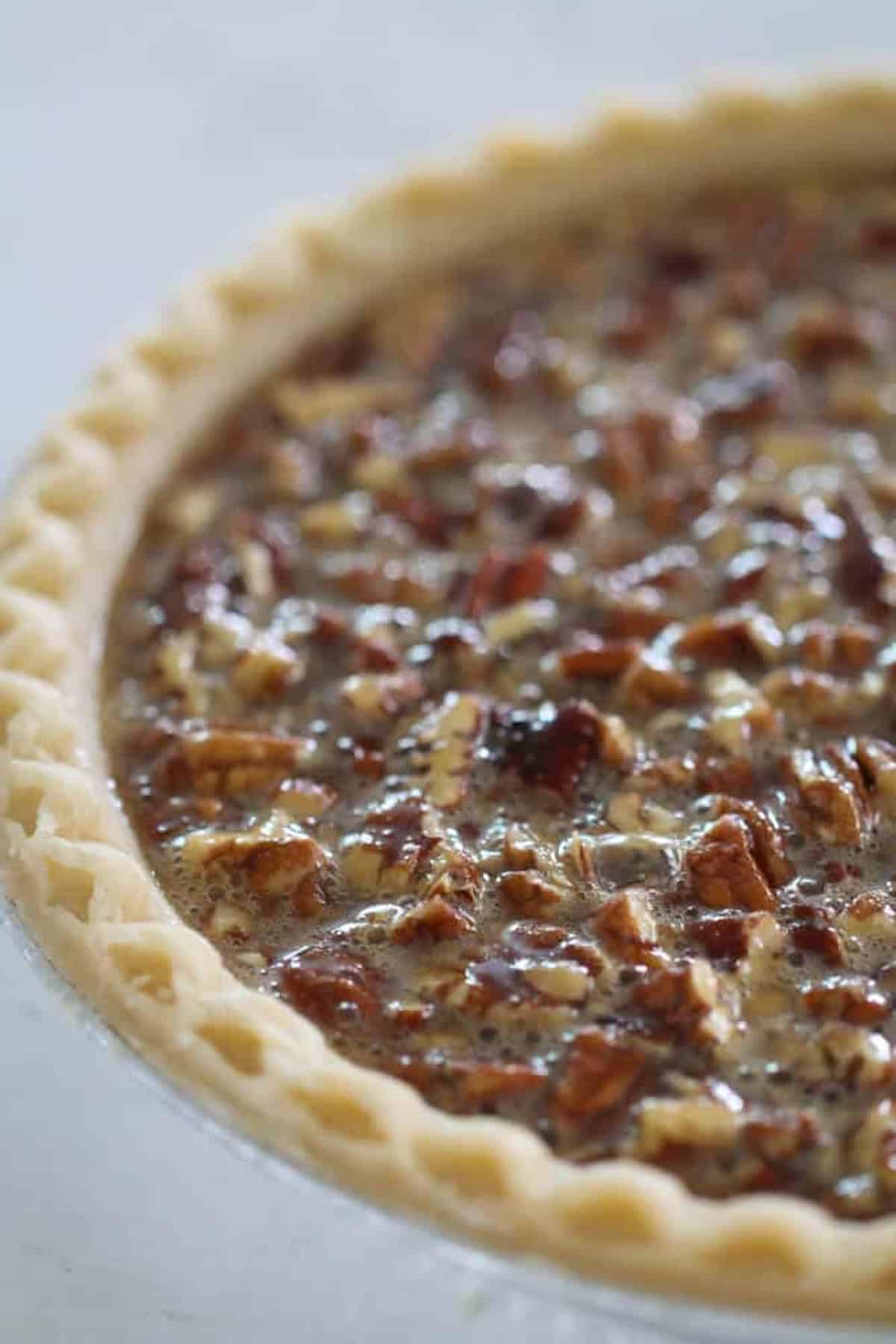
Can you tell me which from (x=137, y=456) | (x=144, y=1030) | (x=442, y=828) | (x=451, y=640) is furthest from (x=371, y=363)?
(x=144, y=1030)

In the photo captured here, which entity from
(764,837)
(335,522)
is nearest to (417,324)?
(335,522)

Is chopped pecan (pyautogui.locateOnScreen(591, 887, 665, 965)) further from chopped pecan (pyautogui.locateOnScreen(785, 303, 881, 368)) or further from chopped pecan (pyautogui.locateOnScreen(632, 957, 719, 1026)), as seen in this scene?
chopped pecan (pyautogui.locateOnScreen(785, 303, 881, 368))

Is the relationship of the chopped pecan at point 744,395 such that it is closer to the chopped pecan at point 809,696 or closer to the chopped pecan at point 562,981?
the chopped pecan at point 809,696

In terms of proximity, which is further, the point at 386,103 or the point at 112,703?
the point at 386,103

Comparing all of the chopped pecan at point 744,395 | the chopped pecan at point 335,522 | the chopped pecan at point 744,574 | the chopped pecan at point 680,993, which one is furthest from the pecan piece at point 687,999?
the chopped pecan at point 744,395

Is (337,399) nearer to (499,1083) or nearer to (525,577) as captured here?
(525,577)

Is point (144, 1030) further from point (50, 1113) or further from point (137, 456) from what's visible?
point (137, 456)
